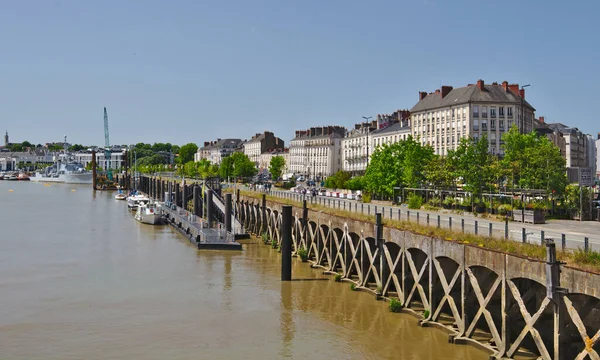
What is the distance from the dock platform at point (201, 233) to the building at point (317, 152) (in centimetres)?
8290

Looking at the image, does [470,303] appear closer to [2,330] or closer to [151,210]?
[2,330]

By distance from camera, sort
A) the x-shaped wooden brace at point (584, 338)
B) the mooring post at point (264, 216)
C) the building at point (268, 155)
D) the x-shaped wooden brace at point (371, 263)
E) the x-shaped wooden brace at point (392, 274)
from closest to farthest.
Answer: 1. the x-shaped wooden brace at point (584, 338)
2. the x-shaped wooden brace at point (392, 274)
3. the x-shaped wooden brace at point (371, 263)
4. the mooring post at point (264, 216)
5. the building at point (268, 155)

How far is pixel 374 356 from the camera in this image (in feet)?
71.8

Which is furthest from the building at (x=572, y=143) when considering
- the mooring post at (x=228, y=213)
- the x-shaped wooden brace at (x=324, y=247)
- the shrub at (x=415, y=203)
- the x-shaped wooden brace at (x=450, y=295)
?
the x-shaped wooden brace at (x=450, y=295)

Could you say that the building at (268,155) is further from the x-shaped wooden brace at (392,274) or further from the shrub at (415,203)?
the x-shaped wooden brace at (392,274)

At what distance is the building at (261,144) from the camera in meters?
190

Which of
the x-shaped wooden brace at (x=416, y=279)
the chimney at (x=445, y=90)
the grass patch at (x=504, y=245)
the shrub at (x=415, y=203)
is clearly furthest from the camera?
the chimney at (x=445, y=90)

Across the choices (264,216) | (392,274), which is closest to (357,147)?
(264,216)

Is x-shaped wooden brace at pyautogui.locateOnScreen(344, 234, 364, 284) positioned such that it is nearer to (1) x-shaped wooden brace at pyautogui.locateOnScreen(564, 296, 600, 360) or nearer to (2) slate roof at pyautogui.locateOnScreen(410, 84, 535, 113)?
(1) x-shaped wooden brace at pyautogui.locateOnScreen(564, 296, 600, 360)

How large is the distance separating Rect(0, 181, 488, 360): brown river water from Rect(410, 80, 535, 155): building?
182ft

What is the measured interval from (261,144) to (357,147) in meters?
63.7

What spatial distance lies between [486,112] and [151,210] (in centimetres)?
5159

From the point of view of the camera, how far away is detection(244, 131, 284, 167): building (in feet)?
623

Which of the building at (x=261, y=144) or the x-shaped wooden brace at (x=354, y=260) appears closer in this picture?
the x-shaped wooden brace at (x=354, y=260)
